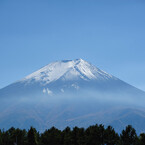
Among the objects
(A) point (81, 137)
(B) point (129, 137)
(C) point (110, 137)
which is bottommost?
(B) point (129, 137)

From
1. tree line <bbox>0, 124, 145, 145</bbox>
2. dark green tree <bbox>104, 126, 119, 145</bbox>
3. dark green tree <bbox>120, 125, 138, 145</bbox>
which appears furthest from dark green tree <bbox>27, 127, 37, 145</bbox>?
dark green tree <bbox>120, 125, 138, 145</bbox>

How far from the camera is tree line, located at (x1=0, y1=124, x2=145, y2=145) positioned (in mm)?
68500

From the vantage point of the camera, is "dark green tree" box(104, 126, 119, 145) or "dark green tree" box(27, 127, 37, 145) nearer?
"dark green tree" box(104, 126, 119, 145)

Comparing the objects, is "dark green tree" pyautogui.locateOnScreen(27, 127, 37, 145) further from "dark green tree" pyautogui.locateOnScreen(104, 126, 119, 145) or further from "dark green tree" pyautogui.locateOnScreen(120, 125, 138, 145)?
"dark green tree" pyautogui.locateOnScreen(120, 125, 138, 145)

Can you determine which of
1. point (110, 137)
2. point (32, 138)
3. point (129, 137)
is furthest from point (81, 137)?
point (129, 137)

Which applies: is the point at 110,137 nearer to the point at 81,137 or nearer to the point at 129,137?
the point at 129,137

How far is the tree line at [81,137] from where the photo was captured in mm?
68500

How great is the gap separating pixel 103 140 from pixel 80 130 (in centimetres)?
670

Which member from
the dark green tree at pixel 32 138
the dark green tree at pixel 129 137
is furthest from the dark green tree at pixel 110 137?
the dark green tree at pixel 32 138

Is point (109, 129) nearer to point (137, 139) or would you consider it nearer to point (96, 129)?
point (96, 129)

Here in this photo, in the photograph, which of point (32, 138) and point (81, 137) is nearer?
point (81, 137)

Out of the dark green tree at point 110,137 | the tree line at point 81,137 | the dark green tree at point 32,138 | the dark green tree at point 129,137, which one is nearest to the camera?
the dark green tree at point 129,137

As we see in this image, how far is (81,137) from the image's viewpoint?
75125mm

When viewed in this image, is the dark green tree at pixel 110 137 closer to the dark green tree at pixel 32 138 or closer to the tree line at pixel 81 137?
the tree line at pixel 81 137
